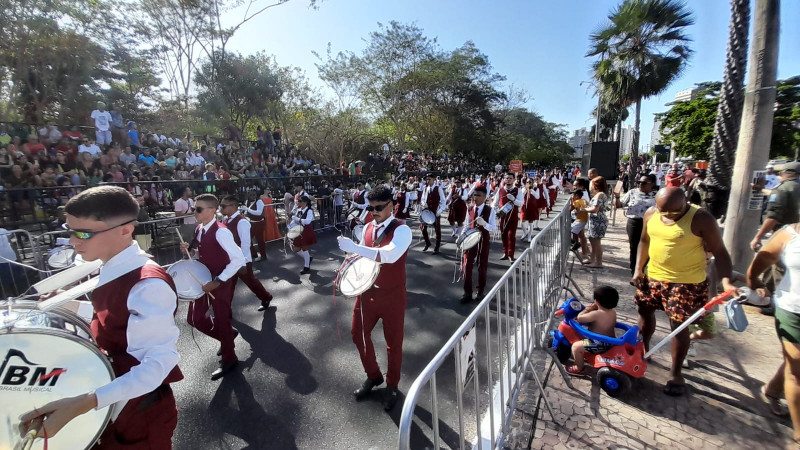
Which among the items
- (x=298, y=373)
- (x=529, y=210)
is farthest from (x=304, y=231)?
(x=529, y=210)

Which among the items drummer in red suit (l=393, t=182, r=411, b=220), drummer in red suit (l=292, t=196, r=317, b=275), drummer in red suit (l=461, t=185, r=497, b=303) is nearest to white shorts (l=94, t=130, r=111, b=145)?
drummer in red suit (l=292, t=196, r=317, b=275)

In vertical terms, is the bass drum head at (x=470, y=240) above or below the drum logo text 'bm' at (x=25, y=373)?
below

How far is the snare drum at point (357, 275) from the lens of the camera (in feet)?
9.90

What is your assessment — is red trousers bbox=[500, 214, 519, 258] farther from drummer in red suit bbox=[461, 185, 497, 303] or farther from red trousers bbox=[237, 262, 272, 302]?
red trousers bbox=[237, 262, 272, 302]

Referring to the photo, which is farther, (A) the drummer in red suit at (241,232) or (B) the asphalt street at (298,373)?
(A) the drummer in red suit at (241,232)

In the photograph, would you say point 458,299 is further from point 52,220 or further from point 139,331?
point 52,220

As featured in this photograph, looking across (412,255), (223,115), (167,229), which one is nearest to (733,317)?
(412,255)

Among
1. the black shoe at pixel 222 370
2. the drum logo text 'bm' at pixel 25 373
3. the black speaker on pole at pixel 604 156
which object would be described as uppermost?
the black speaker on pole at pixel 604 156

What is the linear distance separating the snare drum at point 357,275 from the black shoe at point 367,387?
0.96 metres

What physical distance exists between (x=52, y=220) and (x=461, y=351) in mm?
10298

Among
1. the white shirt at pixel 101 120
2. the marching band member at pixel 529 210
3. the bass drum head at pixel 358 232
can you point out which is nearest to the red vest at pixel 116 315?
the bass drum head at pixel 358 232

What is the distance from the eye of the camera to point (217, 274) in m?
3.84

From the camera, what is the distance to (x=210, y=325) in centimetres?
387

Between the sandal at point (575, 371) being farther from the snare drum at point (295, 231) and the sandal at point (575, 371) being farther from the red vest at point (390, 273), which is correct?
the snare drum at point (295, 231)
